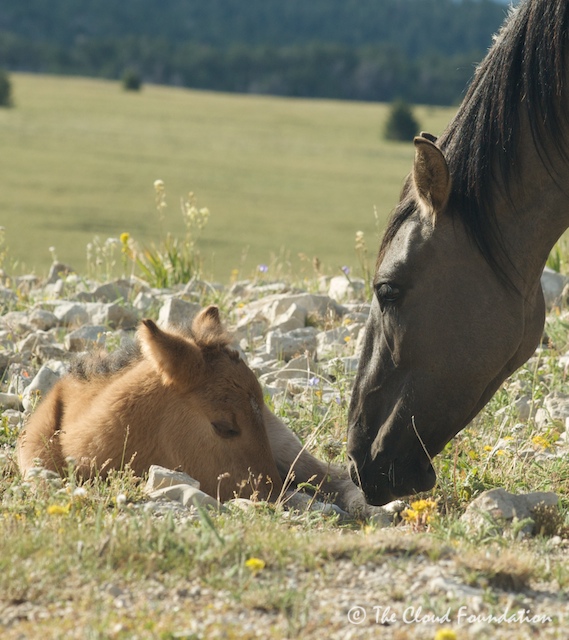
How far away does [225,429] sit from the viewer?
423 centimetres

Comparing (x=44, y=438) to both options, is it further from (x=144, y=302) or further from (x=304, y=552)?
(x=144, y=302)

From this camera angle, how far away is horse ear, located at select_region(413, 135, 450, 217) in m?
3.60

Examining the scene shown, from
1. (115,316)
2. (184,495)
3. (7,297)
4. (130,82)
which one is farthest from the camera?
(130,82)

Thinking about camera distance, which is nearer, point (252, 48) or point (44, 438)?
point (44, 438)

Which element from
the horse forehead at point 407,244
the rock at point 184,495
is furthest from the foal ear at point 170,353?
the horse forehead at point 407,244

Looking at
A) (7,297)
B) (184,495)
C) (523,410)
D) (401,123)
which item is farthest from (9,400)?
(401,123)

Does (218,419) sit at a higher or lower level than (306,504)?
higher

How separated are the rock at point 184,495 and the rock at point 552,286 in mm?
4230

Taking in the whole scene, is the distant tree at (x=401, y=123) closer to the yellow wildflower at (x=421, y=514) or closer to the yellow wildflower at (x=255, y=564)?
the yellow wildflower at (x=421, y=514)

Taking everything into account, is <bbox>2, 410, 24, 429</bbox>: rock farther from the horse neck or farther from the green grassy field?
the green grassy field

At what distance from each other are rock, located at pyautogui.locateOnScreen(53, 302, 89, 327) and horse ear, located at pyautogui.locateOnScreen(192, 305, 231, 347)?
241 cm

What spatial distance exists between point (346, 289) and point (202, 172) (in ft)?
121

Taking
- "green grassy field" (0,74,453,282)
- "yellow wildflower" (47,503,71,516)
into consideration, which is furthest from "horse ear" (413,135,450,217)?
"green grassy field" (0,74,453,282)

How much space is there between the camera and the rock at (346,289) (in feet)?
25.1
